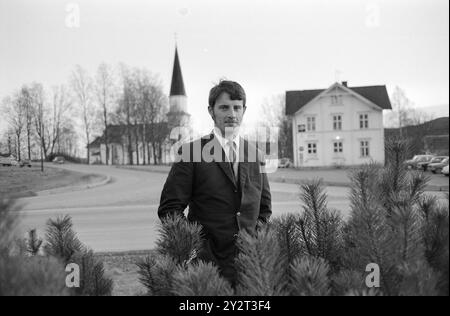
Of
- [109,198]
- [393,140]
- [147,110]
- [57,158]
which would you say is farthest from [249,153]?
[109,198]

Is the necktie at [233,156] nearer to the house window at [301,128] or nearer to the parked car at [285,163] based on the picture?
the house window at [301,128]

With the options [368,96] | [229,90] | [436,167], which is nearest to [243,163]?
[229,90]

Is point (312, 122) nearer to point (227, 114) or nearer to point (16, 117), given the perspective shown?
point (227, 114)

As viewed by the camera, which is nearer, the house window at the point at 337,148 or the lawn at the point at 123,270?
the lawn at the point at 123,270

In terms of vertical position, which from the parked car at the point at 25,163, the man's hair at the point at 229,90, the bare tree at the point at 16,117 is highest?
the man's hair at the point at 229,90

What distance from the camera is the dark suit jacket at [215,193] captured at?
1.37 meters

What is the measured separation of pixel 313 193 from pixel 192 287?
61 cm

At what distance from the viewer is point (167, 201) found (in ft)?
4.44

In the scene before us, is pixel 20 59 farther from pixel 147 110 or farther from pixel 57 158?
pixel 147 110

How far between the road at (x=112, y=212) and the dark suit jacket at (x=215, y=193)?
2.54m

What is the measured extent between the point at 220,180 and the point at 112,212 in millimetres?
10519

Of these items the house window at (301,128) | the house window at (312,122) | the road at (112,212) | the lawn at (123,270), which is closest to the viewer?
the lawn at (123,270)

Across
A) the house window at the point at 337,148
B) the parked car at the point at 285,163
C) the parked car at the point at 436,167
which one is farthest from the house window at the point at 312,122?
the parked car at the point at 436,167

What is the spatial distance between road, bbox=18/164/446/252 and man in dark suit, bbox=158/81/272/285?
2.55m
